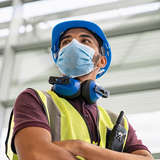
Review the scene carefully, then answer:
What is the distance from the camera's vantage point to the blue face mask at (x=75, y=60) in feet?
4.70

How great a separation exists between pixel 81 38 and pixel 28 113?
581mm

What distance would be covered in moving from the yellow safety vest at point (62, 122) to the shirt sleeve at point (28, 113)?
3cm

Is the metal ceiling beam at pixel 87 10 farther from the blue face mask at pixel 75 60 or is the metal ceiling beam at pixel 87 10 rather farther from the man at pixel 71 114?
the blue face mask at pixel 75 60

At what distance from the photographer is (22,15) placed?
431cm

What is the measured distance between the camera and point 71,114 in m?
1.22

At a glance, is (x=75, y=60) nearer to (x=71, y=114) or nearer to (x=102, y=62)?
(x=102, y=62)

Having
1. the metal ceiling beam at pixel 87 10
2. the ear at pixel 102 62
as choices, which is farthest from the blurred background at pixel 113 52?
the ear at pixel 102 62

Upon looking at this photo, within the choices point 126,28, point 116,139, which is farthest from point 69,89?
point 126,28

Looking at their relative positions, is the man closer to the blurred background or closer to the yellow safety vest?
the yellow safety vest

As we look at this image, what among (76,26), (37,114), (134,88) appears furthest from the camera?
(134,88)

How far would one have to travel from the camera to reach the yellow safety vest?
44.9 inches

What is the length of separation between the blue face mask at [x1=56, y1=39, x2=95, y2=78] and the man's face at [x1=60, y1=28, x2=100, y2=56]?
0.04 metres

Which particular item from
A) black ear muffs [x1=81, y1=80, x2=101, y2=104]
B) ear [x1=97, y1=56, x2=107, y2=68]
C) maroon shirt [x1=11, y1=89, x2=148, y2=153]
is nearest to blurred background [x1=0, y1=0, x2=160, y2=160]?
ear [x1=97, y1=56, x2=107, y2=68]

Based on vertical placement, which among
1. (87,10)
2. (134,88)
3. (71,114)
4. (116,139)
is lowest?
(134,88)
